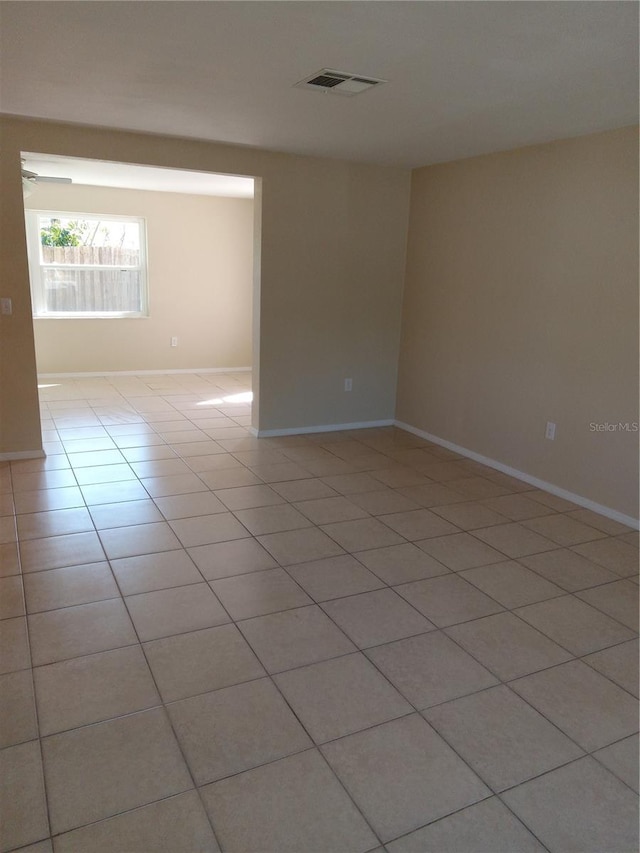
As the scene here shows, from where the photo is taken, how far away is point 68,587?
8.39ft

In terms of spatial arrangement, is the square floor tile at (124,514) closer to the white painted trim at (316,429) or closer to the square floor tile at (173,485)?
the square floor tile at (173,485)

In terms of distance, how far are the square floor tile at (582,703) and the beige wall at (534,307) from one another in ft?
5.25

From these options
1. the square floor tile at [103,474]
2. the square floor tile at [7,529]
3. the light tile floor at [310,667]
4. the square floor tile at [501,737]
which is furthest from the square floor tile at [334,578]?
the square floor tile at [103,474]

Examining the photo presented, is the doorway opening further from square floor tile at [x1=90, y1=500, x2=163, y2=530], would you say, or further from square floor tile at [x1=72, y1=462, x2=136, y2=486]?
square floor tile at [x1=90, y1=500, x2=163, y2=530]

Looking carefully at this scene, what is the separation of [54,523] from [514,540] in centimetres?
244

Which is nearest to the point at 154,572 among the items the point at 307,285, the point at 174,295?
the point at 307,285

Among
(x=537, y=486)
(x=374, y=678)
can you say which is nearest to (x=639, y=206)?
(x=537, y=486)

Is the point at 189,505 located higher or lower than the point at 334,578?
higher

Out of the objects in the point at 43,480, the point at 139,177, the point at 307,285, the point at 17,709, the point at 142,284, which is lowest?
the point at 17,709

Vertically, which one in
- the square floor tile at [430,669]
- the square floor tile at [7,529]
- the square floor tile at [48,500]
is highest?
the square floor tile at [48,500]

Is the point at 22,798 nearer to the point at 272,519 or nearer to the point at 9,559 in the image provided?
the point at 9,559

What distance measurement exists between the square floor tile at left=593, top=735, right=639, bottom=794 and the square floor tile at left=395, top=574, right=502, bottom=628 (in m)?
0.72

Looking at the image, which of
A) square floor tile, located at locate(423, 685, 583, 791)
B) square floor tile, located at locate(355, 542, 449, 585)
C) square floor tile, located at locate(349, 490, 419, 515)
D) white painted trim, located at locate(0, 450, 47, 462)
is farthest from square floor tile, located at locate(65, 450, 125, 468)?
square floor tile, located at locate(423, 685, 583, 791)

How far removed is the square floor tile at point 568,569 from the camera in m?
2.77
